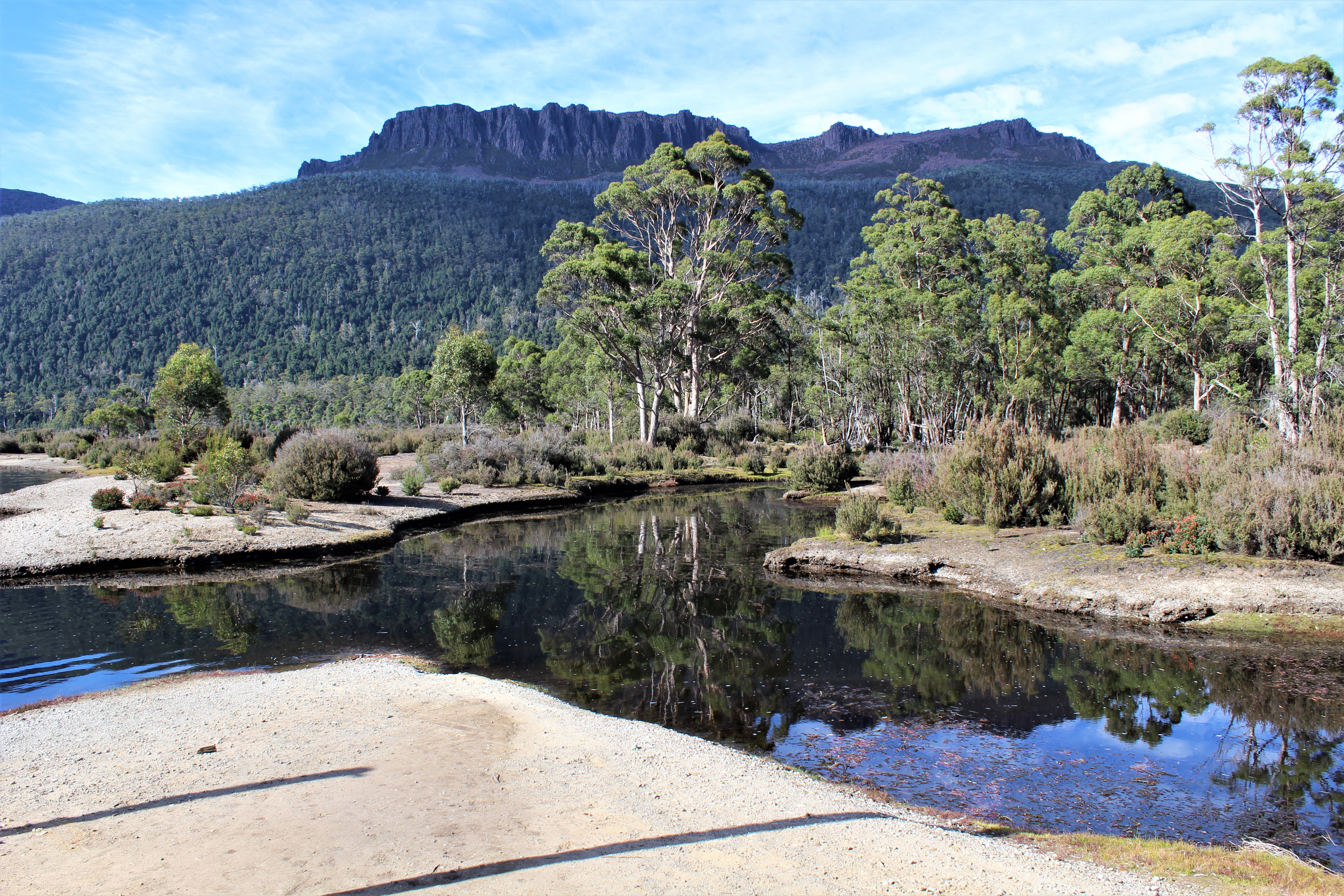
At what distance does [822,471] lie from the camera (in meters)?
26.0

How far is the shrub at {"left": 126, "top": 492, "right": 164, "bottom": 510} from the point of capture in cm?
1652

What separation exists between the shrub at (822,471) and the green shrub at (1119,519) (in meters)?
13.5

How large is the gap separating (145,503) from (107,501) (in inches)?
32.7

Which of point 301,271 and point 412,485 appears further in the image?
point 301,271

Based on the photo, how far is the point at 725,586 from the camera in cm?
1307

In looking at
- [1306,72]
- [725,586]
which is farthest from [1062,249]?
[725,586]

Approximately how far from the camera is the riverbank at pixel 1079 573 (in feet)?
31.4

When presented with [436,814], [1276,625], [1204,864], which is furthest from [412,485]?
[1204,864]

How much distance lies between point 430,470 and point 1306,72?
30.6 m

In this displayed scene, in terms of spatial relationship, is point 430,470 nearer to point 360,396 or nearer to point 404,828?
point 404,828

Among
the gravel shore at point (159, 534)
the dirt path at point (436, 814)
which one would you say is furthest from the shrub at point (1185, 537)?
the gravel shore at point (159, 534)

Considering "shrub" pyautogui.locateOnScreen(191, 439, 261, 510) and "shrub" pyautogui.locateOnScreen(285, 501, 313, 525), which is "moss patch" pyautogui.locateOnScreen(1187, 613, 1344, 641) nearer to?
"shrub" pyautogui.locateOnScreen(285, 501, 313, 525)

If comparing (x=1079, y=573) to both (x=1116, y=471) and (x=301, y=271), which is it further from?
(x=301, y=271)

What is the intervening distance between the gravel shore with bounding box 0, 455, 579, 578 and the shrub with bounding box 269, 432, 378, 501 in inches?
17.7
